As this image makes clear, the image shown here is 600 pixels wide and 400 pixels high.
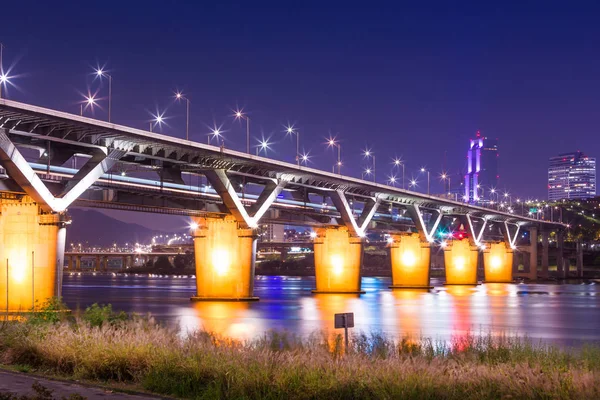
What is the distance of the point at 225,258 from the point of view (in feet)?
221

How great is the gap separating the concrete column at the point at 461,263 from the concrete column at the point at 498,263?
21.2 meters

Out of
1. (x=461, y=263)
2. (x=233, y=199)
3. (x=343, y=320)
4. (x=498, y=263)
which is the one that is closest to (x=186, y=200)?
(x=233, y=199)

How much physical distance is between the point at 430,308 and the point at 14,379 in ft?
179

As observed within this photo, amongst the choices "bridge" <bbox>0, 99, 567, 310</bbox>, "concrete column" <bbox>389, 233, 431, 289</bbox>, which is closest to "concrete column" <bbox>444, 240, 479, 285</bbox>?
"bridge" <bbox>0, 99, 567, 310</bbox>

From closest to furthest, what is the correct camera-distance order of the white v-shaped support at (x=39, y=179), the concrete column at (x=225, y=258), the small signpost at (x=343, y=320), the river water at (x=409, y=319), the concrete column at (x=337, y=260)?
the small signpost at (x=343, y=320)
the river water at (x=409, y=319)
the white v-shaped support at (x=39, y=179)
the concrete column at (x=225, y=258)
the concrete column at (x=337, y=260)

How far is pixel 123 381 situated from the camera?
17.9 meters

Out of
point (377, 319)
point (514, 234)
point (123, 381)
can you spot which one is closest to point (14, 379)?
point (123, 381)

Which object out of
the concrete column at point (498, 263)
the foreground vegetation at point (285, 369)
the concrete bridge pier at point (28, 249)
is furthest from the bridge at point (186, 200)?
the concrete column at point (498, 263)

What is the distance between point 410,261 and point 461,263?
29964 millimetres

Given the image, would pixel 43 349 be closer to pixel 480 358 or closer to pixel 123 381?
pixel 123 381

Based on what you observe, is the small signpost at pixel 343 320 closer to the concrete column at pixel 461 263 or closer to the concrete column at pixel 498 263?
the concrete column at pixel 461 263

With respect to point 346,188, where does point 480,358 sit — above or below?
below

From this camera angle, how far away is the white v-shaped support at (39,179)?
1741 inches

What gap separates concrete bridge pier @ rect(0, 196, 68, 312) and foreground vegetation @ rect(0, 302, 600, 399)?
25482 millimetres
